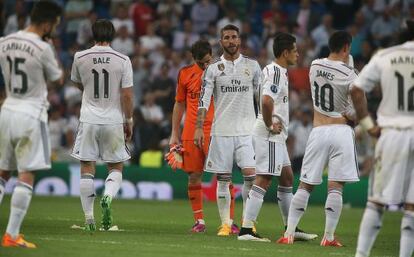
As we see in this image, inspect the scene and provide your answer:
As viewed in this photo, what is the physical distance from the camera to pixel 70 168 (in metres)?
23.7

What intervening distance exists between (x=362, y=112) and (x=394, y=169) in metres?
0.74

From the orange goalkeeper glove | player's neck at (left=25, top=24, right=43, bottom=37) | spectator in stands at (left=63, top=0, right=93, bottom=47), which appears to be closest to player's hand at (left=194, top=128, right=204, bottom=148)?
the orange goalkeeper glove

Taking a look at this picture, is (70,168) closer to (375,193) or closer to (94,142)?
(94,142)

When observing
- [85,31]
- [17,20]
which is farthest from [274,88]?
[17,20]

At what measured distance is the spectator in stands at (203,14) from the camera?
27656 mm

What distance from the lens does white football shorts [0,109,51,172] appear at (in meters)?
11.2

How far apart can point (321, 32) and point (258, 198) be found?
13.6m

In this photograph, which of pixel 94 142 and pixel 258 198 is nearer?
pixel 258 198

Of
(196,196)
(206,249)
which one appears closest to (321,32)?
(196,196)

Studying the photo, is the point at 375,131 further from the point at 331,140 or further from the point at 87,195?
the point at 87,195

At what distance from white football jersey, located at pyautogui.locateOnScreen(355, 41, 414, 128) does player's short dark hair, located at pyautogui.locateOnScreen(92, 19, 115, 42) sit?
449cm

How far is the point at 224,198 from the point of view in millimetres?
14484

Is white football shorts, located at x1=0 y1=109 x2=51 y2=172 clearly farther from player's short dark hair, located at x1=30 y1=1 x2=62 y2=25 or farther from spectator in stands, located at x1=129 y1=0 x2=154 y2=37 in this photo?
spectator in stands, located at x1=129 y1=0 x2=154 y2=37

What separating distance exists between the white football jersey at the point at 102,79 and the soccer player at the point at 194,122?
4.16 feet
